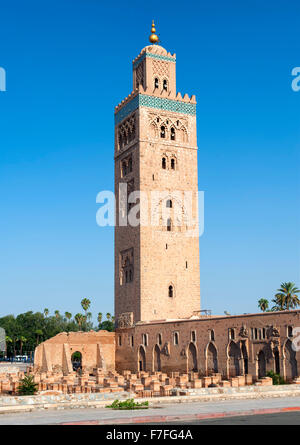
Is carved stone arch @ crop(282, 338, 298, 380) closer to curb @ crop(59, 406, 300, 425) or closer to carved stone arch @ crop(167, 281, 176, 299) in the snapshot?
curb @ crop(59, 406, 300, 425)

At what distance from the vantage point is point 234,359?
27406 millimetres

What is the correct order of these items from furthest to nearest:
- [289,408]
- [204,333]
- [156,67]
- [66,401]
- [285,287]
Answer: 1. [285,287]
2. [156,67]
3. [204,333]
4. [66,401]
5. [289,408]

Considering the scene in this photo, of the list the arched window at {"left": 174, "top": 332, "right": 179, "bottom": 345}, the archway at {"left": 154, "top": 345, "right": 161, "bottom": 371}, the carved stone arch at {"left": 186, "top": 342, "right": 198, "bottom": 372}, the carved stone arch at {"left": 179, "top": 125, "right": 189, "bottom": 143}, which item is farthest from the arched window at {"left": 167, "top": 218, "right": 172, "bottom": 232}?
the carved stone arch at {"left": 186, "top": 342, "right": 198, "bottom": 372}

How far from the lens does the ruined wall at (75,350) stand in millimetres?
37844

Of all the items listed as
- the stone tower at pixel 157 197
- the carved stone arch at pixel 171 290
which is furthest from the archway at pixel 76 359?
the carved stone arch at pixel 171 290

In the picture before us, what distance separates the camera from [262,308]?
6150cm

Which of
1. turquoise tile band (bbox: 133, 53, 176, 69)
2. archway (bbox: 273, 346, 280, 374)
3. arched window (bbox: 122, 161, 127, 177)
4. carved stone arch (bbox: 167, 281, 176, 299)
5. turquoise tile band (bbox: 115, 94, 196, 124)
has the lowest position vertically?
archway (bbox: 273, 346, 280, 374)

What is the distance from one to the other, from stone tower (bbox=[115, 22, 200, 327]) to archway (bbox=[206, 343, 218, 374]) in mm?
7794

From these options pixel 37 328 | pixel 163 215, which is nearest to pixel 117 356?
pixel 163 215

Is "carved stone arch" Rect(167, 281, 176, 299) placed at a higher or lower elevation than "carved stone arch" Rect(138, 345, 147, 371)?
higher

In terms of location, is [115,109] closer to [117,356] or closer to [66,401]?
[117,356]

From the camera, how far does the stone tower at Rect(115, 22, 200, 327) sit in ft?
121

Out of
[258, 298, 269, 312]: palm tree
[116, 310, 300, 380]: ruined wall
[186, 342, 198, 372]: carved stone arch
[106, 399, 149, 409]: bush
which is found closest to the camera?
[106, 399, 149, 409]: bush

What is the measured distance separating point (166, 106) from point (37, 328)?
41.8m
